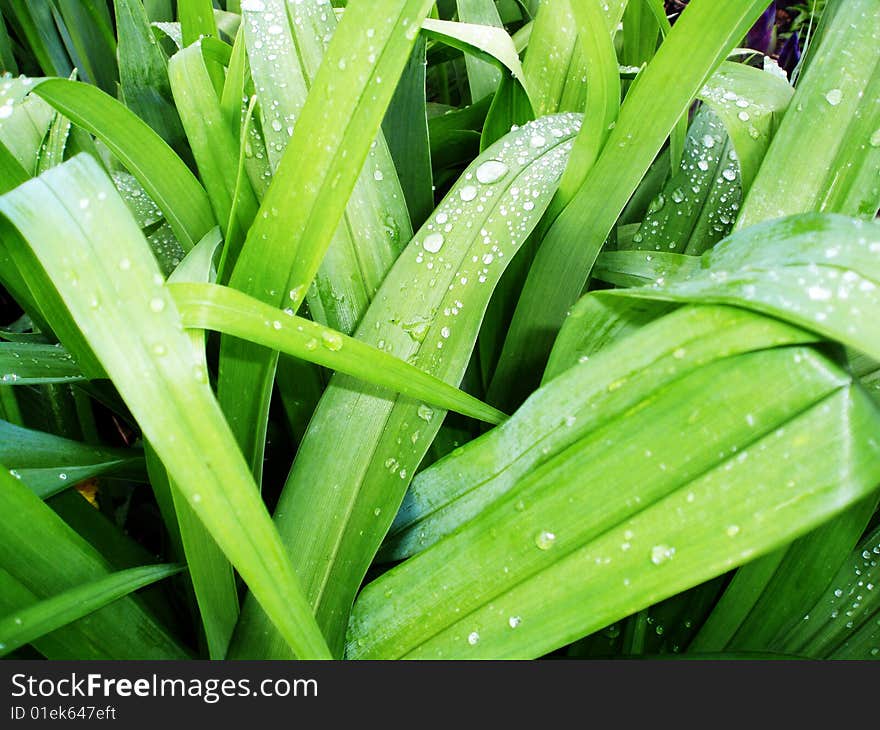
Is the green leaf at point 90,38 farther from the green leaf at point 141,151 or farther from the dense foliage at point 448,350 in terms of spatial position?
the green leaf at point 141,151

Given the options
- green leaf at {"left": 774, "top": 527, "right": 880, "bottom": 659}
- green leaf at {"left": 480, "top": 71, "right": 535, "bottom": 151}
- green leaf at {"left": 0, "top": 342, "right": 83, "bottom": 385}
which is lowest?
green leaf at {"left": 774, "top": 527, "right": 880, "bottom": 659}

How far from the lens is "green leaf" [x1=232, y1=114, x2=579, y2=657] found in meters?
0.48

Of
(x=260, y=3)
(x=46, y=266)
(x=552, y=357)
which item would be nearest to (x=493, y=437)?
(x=552, y=357)

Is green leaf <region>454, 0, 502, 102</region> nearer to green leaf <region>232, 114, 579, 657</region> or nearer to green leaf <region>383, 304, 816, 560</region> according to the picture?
green leaf <region>232, 114, 579, 657</region>

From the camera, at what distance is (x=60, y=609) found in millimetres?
396

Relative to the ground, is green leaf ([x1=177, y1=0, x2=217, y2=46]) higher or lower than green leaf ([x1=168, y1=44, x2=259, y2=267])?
Result: higher

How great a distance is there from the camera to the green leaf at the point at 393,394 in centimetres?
48

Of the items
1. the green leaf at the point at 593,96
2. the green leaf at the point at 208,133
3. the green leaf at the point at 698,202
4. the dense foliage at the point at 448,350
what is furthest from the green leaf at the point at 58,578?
the green leaf at the point at 698,202

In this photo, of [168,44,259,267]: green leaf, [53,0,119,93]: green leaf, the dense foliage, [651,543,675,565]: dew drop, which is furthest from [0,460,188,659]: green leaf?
[53,0,119,93]: green leaf

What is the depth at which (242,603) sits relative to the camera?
1.74 ft

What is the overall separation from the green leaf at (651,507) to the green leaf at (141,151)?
0.38 m

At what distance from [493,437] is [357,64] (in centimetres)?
27

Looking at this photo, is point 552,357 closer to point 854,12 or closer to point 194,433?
point 194,433

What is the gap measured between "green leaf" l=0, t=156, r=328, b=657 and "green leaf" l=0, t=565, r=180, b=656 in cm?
14
